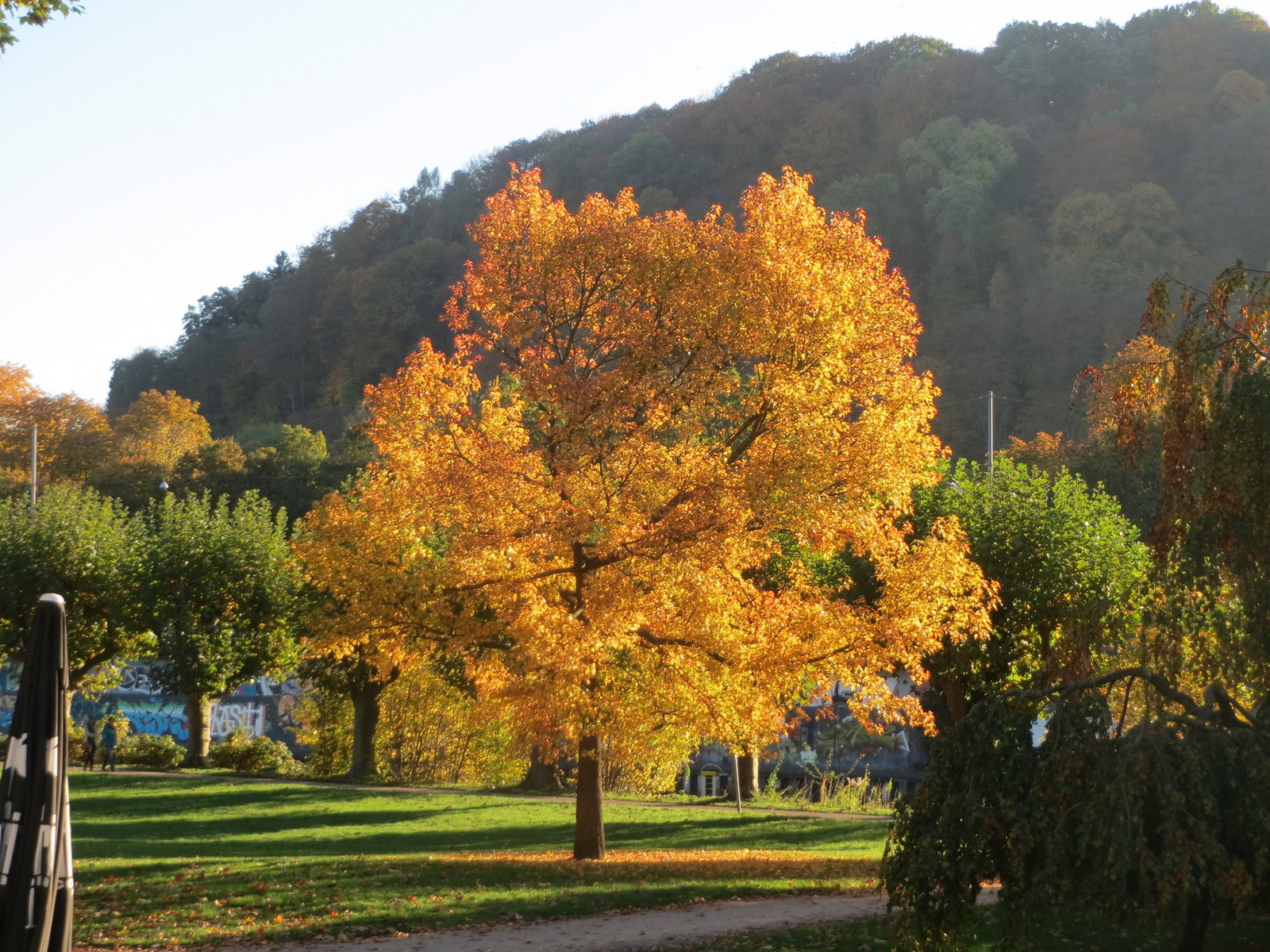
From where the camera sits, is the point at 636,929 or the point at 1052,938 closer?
the point at 1052,938

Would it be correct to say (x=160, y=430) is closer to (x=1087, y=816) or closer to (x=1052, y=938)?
(x=1052, y=938)

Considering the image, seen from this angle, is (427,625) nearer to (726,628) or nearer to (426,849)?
(726,628)

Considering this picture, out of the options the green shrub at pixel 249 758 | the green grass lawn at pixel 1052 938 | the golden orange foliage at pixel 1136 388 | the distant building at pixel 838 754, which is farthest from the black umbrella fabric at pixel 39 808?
the distant building at pixel 838 754

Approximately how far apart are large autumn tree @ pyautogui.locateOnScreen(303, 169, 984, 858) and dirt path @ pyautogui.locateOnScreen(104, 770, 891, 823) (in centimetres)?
1083

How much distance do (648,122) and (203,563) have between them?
90913mm

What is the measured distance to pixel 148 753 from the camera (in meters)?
34.2

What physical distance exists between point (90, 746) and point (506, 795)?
41.2ft

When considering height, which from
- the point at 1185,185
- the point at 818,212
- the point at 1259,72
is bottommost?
the point at 818,212

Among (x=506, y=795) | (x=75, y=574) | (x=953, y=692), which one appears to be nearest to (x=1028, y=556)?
(x=953, y=692)

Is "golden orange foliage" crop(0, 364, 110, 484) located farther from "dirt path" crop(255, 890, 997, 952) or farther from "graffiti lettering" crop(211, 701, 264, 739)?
"dirt path" crop(255, 890, 997, 952)

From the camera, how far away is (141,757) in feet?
112

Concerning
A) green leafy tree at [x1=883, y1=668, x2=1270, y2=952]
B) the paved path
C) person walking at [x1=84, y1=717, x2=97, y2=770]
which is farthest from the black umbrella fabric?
person walking at [x1=84, y1=717, x2=97, y2=770]

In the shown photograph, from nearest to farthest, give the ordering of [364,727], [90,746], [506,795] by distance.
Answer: [506,795] < [364,727] < [90,746]

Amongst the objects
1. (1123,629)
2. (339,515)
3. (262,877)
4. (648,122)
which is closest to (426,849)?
(262,877)
